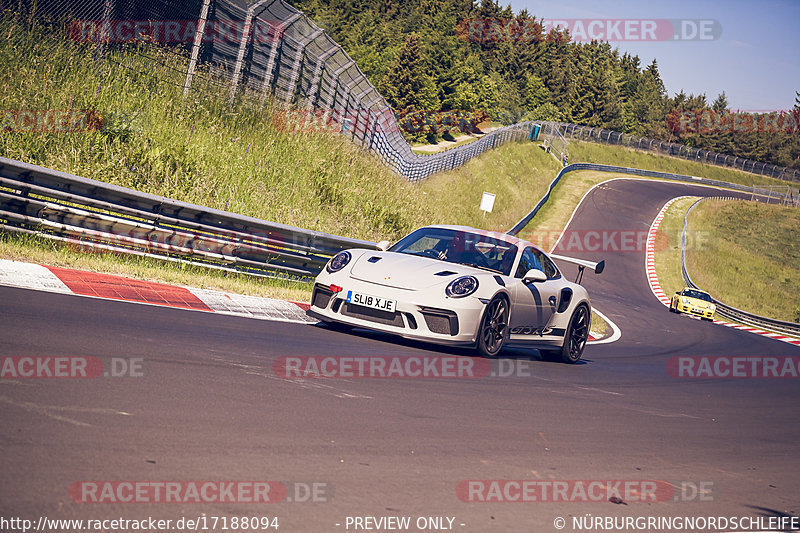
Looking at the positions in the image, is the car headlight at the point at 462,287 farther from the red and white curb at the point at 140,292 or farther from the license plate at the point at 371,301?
Result: the red and white curb at the point at 140,292

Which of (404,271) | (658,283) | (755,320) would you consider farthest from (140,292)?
(658,283)

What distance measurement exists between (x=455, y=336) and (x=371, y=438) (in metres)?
3.52

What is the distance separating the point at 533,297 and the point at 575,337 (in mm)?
1550

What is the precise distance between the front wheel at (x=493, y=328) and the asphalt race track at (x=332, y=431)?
37 centimetres

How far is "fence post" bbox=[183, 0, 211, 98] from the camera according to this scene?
1427 centimetres

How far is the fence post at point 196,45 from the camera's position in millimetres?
14266

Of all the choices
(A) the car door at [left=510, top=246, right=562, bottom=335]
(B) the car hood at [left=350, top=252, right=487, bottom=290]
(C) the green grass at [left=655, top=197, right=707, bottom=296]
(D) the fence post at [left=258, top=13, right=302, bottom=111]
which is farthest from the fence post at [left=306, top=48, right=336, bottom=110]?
(C) the green grass at [left=655, top=197, right=707, bottom=296]

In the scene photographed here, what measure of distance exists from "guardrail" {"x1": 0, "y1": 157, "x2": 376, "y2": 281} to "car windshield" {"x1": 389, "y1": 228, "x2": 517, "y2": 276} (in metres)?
2.47

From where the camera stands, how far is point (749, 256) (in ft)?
162

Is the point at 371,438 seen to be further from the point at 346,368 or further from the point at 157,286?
the point at 157,286

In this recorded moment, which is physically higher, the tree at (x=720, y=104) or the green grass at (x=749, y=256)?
the tree at (x=720, y=104)

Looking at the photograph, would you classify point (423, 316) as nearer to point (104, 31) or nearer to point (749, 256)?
point (104, 31)

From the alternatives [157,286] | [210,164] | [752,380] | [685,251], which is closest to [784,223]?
[685,251]

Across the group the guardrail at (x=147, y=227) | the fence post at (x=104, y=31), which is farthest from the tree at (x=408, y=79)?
the guardrail at (x=147, y=227)
